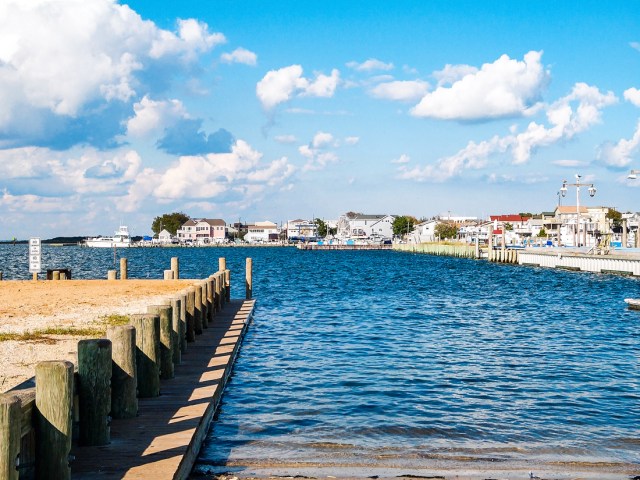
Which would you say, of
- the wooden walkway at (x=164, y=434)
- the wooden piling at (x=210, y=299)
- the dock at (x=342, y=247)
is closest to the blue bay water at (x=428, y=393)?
the wooden walkway at (x=164, y=434)

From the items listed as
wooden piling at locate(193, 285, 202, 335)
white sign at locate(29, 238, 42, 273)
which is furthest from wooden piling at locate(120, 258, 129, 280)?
wooden piling at locate(193, 285, 202, 335)

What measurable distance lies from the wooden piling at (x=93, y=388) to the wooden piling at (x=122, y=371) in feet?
2.95

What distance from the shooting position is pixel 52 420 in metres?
6.88

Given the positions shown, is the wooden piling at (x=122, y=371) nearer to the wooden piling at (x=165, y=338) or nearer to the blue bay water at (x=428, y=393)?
the blue bay water at (x=428, y=393)

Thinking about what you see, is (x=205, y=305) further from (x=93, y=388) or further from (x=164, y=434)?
(x=93, y=388)

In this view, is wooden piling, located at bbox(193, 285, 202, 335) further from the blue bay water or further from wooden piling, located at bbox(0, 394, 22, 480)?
wooden piling, located at bbox(0, 394, 22, 480)

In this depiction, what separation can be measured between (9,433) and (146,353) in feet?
15.4

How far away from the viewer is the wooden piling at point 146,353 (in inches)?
419

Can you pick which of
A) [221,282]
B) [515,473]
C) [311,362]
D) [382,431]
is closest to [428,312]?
[221,282]

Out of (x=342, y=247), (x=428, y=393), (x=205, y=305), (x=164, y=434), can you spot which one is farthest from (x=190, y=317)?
(x=342, y=247)

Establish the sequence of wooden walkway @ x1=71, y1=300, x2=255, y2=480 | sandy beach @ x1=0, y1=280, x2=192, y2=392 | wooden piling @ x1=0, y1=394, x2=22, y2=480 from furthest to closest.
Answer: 1. sandy beach @ x1=0, y1=280, x2=192, y2=392
2. wooden walkway @ x1=71, y1=300, x2=255, y2=480
3. wooden piling @ x1=0, y1=394, x2=22, y2=480

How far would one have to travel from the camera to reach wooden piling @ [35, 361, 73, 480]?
6844 millimetres

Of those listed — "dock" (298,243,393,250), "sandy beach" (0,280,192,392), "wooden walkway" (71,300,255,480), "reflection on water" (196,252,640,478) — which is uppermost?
"sandy beach" (0,280,192,392)

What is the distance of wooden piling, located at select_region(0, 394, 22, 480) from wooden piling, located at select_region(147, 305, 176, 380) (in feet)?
19.1
